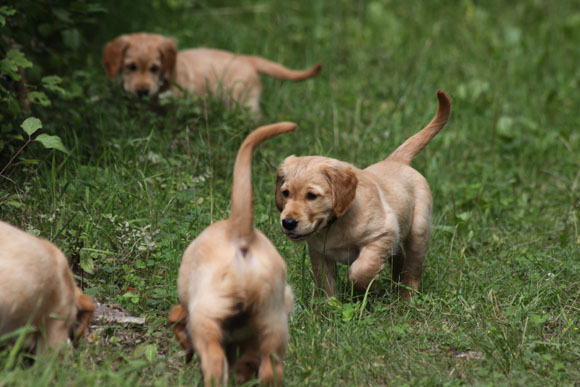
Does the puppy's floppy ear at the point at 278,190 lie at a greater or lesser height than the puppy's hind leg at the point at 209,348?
lesser

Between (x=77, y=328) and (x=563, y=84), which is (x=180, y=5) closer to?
(x=563, y=84)

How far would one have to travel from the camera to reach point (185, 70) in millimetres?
7730

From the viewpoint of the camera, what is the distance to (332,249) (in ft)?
Result: 15.4

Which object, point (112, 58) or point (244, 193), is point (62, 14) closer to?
point (112, 58)

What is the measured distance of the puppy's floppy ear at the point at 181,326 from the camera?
3.42 meters

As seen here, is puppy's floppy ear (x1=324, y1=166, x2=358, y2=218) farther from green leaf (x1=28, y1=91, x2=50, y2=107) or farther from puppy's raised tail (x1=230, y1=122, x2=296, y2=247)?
green leaf (x1=28, y1=91, x2=50, y2=107)

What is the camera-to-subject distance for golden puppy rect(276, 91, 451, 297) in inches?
175

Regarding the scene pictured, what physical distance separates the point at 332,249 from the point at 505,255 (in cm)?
149

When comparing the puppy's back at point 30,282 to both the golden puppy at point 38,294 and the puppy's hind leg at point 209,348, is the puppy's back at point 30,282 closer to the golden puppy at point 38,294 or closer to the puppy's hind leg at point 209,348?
the golden puppy at point 38,294

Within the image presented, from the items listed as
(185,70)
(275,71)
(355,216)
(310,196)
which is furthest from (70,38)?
(355,216)

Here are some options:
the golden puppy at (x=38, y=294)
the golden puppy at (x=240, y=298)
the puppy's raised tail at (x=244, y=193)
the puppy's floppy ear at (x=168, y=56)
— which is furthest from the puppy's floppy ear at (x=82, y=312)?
the puppy's floppy ear at (x=168, y=56)

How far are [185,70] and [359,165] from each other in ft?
7.42

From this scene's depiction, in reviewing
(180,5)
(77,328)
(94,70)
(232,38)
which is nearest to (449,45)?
(232,38)

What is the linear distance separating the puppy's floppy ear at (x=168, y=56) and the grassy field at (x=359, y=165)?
456 mm
